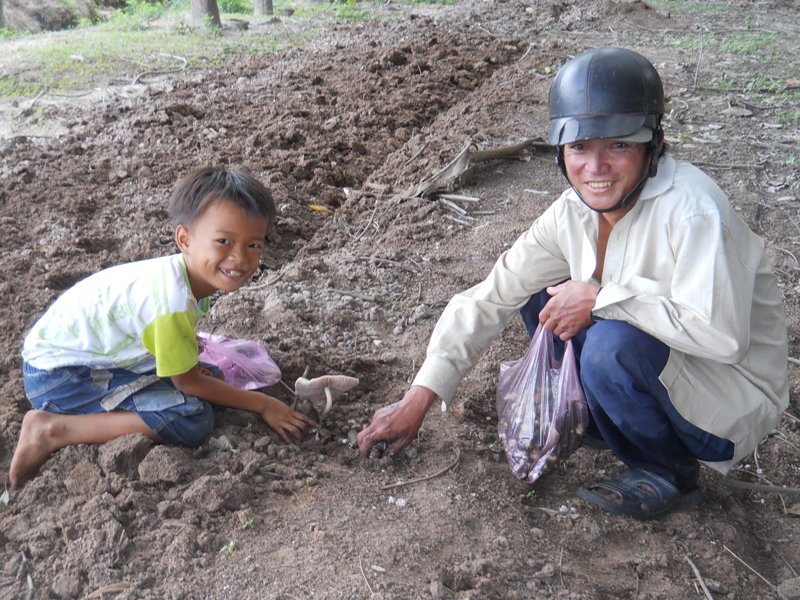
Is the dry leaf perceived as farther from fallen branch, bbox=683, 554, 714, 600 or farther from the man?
fallen branch, bbox=683, 554, 714, 600

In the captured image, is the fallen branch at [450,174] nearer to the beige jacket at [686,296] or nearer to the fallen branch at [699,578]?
the beige jacket at [686,296]

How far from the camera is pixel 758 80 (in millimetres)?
6305

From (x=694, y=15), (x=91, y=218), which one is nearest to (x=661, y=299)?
(x=91, y=218)

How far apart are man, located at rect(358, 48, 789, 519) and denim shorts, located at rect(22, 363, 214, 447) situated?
55cm

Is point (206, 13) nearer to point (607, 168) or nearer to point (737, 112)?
point (737, 112)

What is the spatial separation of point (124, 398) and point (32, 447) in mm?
306

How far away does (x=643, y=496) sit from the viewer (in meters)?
2.31

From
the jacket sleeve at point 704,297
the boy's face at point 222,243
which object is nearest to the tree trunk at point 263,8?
the boy's face at point 222,243

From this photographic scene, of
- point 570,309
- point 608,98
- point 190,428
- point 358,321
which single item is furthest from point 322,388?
point 608,98

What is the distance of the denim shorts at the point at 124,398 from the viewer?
246 cm

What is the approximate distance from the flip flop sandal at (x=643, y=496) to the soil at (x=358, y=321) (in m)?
0.04

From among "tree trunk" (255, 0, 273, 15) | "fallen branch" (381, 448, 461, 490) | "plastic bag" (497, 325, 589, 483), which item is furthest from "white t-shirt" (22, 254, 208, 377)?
"tree trunk" (255, 0, 273, 15)

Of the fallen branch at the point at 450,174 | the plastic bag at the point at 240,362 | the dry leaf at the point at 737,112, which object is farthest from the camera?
the dry leaf at the point at 737,112

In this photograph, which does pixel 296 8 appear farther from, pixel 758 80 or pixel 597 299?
pixel 597 299
